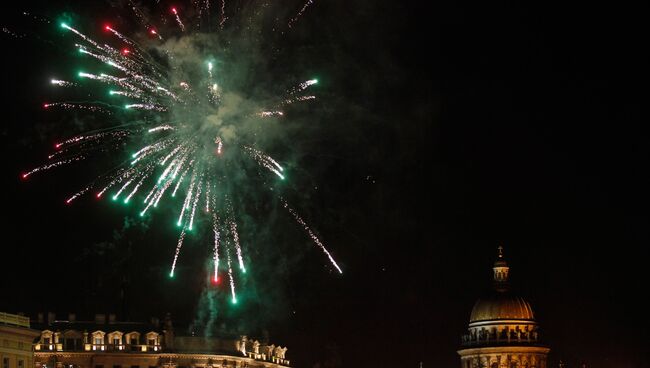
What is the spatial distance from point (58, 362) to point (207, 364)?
1651cm

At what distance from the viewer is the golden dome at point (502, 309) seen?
17325 cm

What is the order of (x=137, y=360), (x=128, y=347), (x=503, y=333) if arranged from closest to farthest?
(x=128, y=347), (x=137, y=360), (x=503, y=333)

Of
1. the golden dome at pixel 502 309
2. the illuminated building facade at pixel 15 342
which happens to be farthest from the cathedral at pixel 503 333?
the illuminated building facade at pixel 15 342

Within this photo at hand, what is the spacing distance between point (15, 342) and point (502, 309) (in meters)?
93.0

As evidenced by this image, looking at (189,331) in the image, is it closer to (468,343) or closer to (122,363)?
(122,363)

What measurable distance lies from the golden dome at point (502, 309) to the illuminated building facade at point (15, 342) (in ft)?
291

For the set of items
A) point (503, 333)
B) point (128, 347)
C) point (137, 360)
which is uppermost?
point (503, 333)

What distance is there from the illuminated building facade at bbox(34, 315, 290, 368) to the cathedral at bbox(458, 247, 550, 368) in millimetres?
40880

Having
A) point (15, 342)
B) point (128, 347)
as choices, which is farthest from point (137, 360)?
point (15, 342)

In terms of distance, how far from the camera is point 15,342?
294ft

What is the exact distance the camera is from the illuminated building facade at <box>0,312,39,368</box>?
8738cm

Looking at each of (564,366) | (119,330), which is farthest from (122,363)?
(564,366)

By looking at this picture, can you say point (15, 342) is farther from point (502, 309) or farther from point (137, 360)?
point (502, 309)

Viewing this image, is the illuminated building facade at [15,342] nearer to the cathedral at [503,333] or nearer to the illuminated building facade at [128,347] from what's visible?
the illuminated building facade at [128,347]
